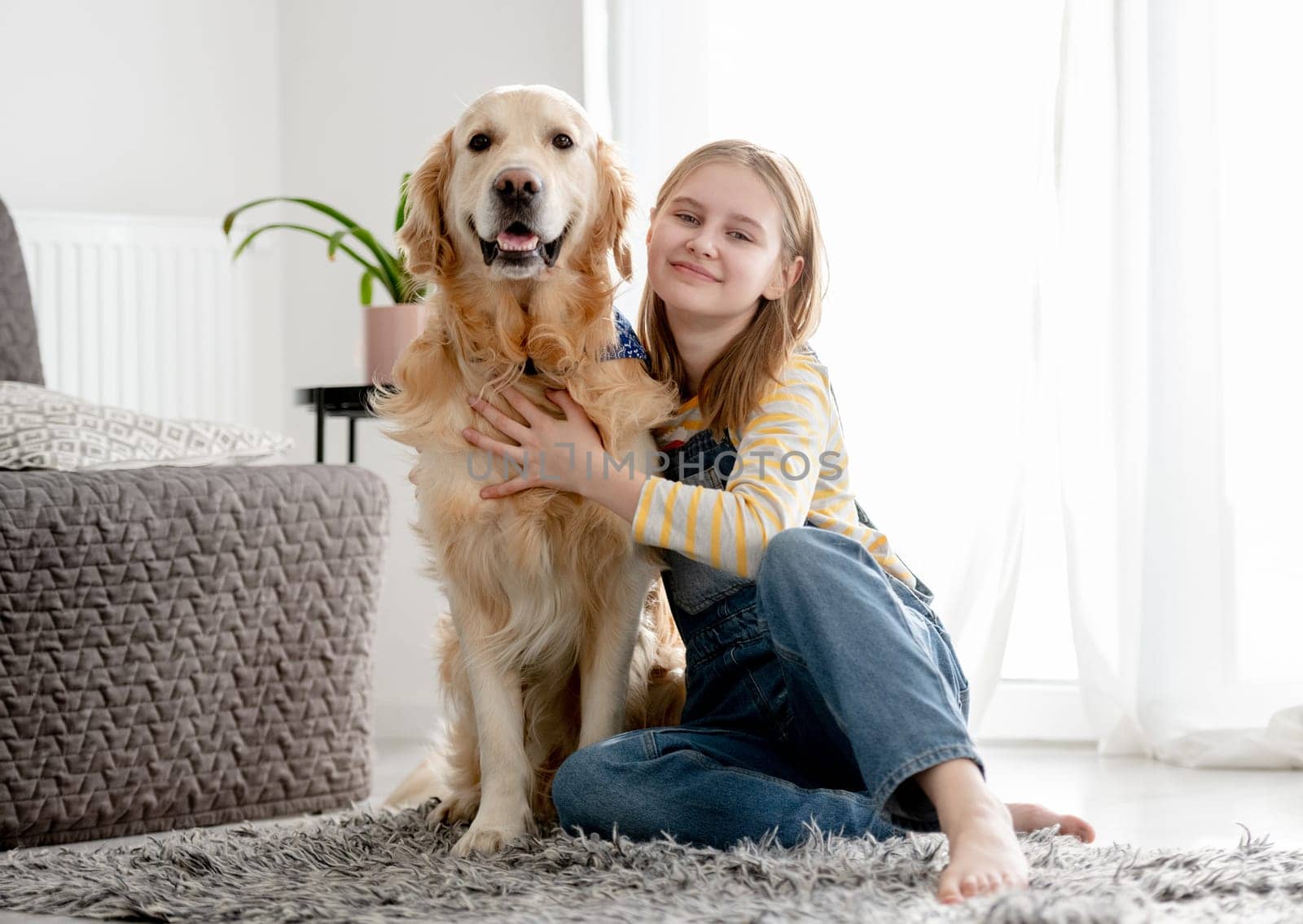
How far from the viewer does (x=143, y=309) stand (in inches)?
121

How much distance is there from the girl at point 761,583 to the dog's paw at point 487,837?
6 centimetres

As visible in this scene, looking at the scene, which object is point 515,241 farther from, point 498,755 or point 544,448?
point 498,755

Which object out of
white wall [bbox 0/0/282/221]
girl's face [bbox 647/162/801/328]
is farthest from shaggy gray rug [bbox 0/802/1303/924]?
white wall [bbox 0/0/282/221]

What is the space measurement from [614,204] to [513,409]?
290mm

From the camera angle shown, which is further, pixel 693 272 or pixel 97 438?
pixel 97 438

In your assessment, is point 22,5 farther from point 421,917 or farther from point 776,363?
point 421,917

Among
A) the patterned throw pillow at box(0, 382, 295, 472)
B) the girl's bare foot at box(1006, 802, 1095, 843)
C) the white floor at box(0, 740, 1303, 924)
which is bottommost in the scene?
the white floor at box(0, 740, 1303, 924)

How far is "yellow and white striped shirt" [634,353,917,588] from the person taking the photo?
1438 mm

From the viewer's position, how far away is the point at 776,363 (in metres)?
1.58

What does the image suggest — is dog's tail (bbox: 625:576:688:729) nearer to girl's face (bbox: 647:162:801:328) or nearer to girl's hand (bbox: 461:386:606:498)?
girl's hand (bbox: 461:386:606:498)

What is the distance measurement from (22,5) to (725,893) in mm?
2730

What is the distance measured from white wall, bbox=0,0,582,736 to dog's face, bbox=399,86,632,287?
145 centimetres

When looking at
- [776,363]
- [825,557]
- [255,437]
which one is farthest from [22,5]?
[825,557]

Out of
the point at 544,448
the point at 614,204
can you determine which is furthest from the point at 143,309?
the point at 544,448
